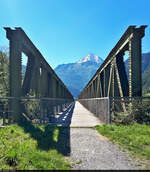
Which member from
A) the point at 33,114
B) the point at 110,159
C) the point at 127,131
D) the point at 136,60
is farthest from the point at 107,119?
the point at 33,114

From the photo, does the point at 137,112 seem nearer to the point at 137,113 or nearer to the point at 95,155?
the point at 137,113

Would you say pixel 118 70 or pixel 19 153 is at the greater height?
pixel 118 70

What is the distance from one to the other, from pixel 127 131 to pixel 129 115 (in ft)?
4.39

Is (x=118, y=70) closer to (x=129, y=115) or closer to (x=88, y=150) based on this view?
(x=129, y=115)

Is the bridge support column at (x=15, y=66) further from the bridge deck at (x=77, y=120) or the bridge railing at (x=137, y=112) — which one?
the bridge railing at (x=137, y=112)

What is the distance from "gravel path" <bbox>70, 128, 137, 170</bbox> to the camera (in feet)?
8.08

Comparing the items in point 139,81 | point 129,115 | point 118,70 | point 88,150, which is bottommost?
point 88,150

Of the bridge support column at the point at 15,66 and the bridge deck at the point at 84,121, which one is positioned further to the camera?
A: the bridge support column at the point at 15,66

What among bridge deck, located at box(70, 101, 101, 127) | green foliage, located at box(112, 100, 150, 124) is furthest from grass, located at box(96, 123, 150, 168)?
bridge deck, located at box(70, 101, 101, 127)

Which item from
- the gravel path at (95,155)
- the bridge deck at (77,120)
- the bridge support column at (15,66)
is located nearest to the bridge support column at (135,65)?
the bridge deck at (77,120)

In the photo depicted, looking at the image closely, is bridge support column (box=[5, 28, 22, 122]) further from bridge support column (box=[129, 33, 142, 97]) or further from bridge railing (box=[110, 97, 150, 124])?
bridge support column (box=[129, 33, 142, 97])

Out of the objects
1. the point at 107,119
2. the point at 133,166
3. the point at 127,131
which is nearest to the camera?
the point at 133,166

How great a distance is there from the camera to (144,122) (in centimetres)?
545

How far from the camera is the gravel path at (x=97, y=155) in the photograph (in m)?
2.46
